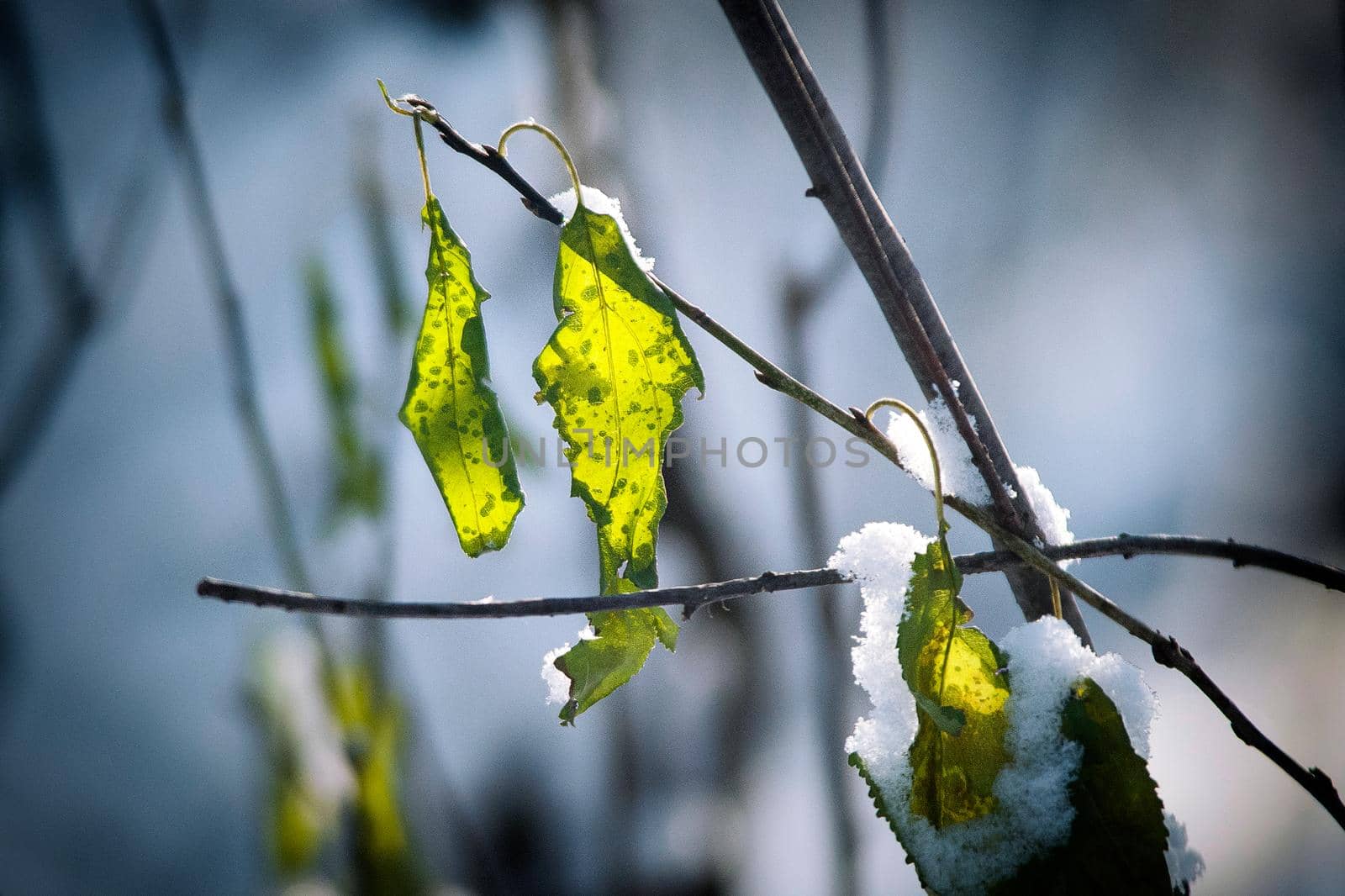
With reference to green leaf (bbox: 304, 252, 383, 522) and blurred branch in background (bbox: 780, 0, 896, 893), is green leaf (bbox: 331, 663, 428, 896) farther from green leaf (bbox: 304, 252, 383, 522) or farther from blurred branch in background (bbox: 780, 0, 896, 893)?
blurred branch in background (bbox: 780, 0, 896, 893)

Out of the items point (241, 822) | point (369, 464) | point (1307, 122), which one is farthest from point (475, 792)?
point (1307, 122)

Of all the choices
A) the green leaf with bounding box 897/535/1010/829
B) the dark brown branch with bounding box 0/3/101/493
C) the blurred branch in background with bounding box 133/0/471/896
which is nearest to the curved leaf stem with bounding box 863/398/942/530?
the green leaf with bounding box 897/535/1010/829

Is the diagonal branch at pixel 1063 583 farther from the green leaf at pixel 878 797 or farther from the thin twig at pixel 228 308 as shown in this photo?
the thin twig at pixel 228 308

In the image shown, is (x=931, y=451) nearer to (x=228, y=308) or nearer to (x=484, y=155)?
(x=484, y=155)

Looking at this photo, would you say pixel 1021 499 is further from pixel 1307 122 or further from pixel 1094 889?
pixel 1307 122

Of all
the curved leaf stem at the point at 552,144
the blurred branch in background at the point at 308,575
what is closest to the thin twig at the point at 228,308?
the blurred branch in background at the point at 308,575

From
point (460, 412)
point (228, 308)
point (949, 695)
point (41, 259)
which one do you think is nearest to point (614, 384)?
point (460, 412)
